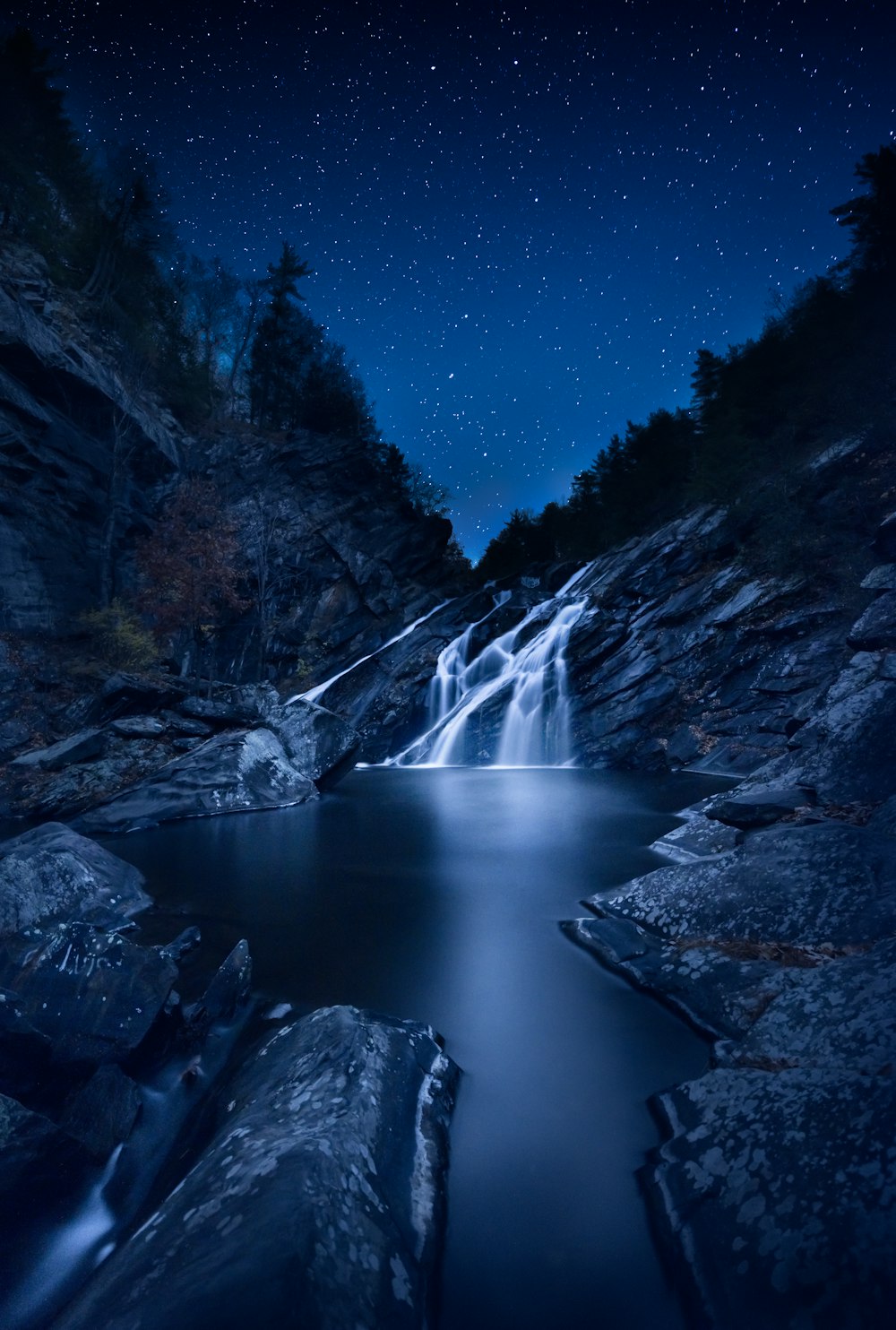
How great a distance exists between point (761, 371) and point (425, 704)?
75.3ft

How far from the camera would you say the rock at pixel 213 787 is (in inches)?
463

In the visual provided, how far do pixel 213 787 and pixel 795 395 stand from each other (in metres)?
28.8

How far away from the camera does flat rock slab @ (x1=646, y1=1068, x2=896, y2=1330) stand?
184 cm

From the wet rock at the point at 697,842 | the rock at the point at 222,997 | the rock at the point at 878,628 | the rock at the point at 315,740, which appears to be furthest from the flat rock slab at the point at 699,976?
the rock at the point at 315,740

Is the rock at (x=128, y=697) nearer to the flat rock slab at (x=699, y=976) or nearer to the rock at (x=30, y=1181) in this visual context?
the rock at (x=30, y=1181)

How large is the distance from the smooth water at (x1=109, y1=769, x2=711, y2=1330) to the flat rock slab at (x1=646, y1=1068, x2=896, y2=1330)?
30cm

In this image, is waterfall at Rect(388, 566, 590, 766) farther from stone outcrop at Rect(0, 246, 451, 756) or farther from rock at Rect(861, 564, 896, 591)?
rock at Rect(861, 564, 896, 591)

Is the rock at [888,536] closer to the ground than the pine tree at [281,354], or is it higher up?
closer to the ground

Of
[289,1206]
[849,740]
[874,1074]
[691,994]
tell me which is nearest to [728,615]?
[849,740]

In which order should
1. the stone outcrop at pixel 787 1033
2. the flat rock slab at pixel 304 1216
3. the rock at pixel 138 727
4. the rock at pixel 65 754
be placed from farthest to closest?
the rock at pixel 138 727, the rock at pixel 65 754, the stone outcrop at pixel 787 1033, the flat rock slab at pixel 304 1216

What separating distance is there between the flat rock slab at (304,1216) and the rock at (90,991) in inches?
37.4

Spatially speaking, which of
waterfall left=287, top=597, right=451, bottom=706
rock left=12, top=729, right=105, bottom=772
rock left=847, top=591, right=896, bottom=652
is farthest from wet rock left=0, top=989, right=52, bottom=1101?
waterfall left=287, top=597, right=451, bottom=706

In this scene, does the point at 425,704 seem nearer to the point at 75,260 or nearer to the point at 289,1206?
the point at 289,1206

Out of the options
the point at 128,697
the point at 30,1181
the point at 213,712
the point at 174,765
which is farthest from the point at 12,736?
the point at 30,1181
